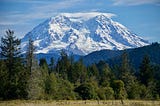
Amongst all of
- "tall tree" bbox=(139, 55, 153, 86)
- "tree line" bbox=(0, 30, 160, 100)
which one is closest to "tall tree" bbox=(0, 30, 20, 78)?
"tree line" bbox=(0, 30, 160, 100)

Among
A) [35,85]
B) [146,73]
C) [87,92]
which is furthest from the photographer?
[146,73]

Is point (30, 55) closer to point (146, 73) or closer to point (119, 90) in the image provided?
point (119, 90)

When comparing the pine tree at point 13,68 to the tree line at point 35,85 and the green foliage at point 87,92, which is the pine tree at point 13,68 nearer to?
the tree line at point 35,85

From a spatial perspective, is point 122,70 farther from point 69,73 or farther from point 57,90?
point 57,90

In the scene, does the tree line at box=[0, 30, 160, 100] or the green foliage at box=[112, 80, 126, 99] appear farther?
the green foliage at box=[112, 80, 126, 99]

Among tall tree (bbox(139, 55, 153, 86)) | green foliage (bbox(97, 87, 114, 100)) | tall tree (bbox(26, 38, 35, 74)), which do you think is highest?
tall tree (bbox(26, 38, 35, 74))

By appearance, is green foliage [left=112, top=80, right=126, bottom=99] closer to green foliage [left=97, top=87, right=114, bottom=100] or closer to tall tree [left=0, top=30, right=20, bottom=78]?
green foliage [left=97, top=87, right=114, bottom=100]

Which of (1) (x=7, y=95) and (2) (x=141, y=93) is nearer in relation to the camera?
(1) (x=7, y=95)

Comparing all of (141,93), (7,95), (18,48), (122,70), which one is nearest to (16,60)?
(18,48)

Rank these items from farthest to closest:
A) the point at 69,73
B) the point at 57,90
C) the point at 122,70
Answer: the point at 69,73 < the point at 122,70 < the point at 57,90

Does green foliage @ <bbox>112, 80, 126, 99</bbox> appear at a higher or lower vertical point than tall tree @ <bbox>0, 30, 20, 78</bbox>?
lower

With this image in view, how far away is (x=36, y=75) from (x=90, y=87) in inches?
574

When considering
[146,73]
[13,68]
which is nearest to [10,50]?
[13,68]

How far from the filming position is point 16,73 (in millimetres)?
84688
